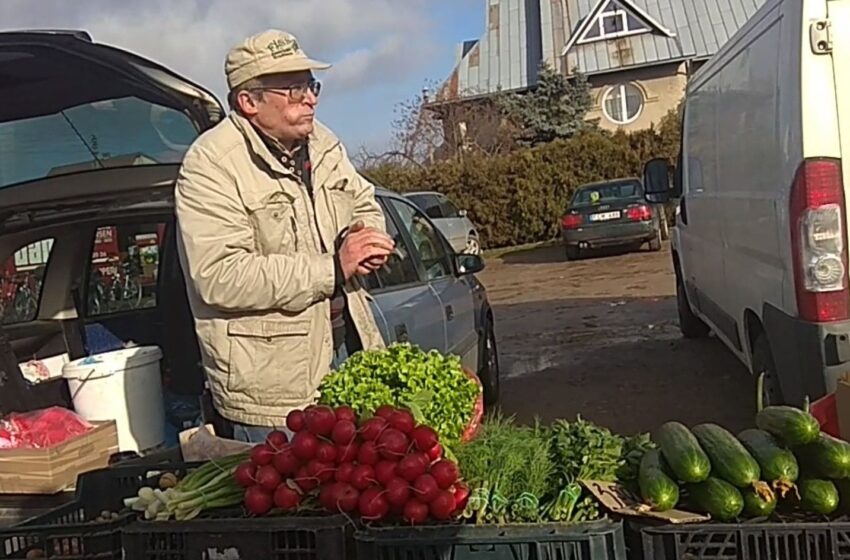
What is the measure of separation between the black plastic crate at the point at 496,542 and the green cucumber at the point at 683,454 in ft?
0.85

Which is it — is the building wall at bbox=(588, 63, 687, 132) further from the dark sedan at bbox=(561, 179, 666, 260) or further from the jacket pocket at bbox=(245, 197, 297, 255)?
the jacket pocket at bbox=(245, 197, 297, 255)

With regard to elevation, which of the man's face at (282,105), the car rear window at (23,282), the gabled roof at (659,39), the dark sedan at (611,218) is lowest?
the dark sedan at (611,218)

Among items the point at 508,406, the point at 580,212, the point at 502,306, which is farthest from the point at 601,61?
the point at 508,406

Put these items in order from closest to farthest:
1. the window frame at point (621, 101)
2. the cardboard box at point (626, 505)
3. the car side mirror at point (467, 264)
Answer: the cardboard box at point (626, 505) < the car side mirror at point (467, 264) < the window frame at point (621, 101)

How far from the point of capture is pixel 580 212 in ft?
72.9

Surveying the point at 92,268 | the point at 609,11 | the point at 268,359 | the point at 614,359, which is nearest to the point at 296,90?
the point at 268,359

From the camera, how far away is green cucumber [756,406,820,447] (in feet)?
8.73

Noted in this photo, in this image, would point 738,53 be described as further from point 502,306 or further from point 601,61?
point 601,61

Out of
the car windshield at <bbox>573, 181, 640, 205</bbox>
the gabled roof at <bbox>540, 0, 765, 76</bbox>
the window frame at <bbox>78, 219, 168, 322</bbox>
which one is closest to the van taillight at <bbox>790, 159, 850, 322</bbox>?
the window frame at <bbox>78, 219, 168, 322</bbox>

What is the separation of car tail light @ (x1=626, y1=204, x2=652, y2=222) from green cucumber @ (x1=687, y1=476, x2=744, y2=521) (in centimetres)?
1957

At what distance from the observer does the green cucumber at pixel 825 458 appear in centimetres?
254

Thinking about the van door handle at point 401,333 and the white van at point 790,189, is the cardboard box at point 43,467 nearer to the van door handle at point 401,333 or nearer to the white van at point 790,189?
the van door handle at point 401,333

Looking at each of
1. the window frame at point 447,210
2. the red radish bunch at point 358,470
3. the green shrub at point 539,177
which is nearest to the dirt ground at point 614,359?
the window frame at point 447,210

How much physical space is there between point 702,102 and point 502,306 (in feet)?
30.5
